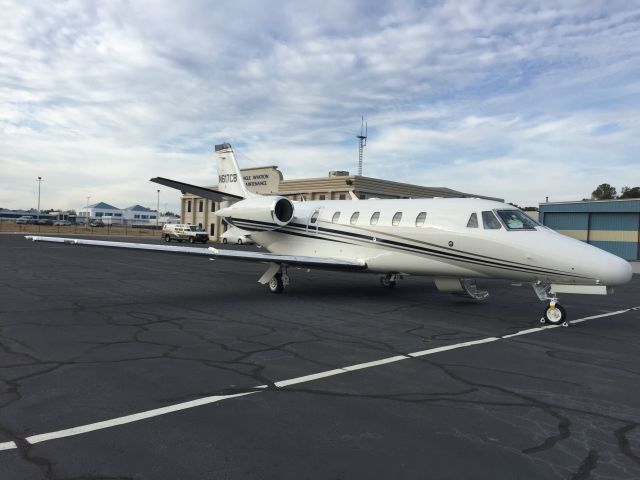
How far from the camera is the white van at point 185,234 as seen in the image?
49.5 metres

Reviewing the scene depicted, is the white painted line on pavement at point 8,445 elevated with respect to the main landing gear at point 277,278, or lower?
lower

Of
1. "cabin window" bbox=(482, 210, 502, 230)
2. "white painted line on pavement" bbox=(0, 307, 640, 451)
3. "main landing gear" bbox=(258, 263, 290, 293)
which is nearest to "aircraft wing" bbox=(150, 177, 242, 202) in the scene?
"main landing gear" bbox=(258, 263, 290, 293)

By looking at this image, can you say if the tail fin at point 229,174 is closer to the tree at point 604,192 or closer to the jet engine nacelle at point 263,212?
the jet engine nacelle at point 263,212

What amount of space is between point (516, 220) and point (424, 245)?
7.38ft

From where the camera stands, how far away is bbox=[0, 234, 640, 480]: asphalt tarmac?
3951 mm

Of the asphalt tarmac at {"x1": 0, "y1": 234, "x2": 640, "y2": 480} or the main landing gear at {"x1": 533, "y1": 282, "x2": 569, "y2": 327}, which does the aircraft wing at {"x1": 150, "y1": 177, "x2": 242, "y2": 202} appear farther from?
the main landing gear at {"x1": 533, "y1": 282, "x2": 569, "y2": 327}

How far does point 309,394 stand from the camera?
5.54 meters

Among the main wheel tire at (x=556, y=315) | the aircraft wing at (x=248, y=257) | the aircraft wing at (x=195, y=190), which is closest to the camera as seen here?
the main wheel tire at (x=556, y=315)

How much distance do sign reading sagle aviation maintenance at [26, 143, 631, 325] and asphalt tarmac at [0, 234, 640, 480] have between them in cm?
117

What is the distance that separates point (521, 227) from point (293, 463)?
864 centimetres

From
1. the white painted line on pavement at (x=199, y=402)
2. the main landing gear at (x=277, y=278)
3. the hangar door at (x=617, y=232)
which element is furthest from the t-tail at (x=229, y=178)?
the hangar door at (x=617, y=232)

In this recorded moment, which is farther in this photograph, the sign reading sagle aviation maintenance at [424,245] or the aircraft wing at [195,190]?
the aircraft wing at [195,190]

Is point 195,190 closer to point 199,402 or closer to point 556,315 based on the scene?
point 556,315

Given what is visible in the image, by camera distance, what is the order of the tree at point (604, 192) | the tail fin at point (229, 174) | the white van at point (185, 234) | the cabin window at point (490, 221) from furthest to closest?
the tree at point (604, 192) → the white van at point (185, 234) → the tail fin at point (229, 174) → the cabin window at point (490, 221)
